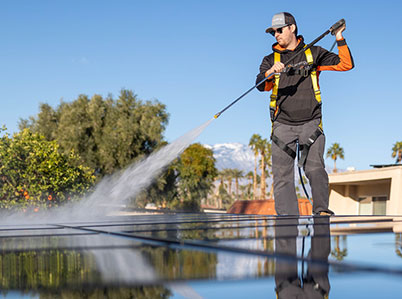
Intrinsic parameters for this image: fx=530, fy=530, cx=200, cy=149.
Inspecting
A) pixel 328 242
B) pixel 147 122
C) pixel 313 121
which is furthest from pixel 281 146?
pixel 147 122

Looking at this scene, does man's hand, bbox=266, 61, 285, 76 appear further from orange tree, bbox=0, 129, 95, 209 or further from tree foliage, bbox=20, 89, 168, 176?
tree foliage, bbox=20, 89, 168, 176

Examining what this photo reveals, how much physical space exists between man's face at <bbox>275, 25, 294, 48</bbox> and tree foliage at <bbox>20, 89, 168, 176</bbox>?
26734 mm

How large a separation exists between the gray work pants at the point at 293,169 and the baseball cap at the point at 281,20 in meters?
0.98

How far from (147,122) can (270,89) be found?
28.1m

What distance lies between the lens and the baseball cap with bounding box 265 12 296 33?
211 inches

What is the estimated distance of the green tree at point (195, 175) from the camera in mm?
48094

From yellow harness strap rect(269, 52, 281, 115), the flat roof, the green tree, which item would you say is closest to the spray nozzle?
yellow harness strap rect(269, 52, 281, 115)

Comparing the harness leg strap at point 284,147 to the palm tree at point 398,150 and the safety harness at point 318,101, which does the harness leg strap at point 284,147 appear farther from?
the palm tree at point 398,150

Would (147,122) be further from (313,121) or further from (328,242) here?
(328,242)

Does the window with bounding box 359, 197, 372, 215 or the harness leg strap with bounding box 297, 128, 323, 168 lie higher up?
the harness leg strap with bounding box 297, 128, 323, 168


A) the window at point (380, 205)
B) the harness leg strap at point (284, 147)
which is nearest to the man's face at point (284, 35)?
the harness leg strap at point (284, 147)

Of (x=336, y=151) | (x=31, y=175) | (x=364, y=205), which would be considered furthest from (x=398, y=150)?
(x=31, y=175)

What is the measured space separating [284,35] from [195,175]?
44.2 m

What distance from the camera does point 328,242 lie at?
2.21 m
